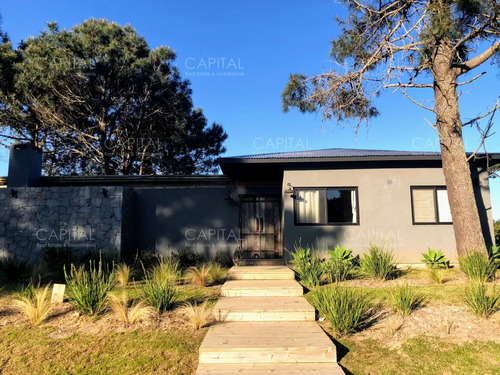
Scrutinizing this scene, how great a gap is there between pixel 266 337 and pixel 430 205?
7066 mm

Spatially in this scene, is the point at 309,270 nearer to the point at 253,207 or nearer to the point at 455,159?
the point at 455,159

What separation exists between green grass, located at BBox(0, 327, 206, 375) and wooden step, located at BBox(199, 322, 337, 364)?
0.76 feet

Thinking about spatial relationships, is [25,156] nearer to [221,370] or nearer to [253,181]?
[253,181]

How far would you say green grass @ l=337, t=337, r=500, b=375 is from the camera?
3.37 metres

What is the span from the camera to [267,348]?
355 centimetres

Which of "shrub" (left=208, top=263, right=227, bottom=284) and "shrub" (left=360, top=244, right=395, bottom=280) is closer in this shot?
"shrub" (left=360, top=244, right=395, bottom=280)

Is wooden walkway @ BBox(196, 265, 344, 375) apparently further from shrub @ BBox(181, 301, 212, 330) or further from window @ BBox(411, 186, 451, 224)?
window @ BBox(411, 186, 451, 224)

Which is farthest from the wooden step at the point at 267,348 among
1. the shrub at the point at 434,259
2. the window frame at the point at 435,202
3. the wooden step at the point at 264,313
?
the window frame at the point at 435,202

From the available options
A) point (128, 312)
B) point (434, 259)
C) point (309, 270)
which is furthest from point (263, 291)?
point (434, 259)

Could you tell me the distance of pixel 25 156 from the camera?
1016 cm

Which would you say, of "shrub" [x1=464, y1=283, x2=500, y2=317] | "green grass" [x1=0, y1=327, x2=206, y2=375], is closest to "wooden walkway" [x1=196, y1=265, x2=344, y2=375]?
"green grass" [x1=0, y1=327, x2=206, y2=375]

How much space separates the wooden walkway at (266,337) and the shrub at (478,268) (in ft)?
Answer: 11.5

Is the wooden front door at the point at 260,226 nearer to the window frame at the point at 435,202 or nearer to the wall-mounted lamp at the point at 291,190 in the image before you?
the wall-mounted lamp at the point at 291,190

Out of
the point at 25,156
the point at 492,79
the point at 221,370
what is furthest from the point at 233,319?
the point at 25,156
